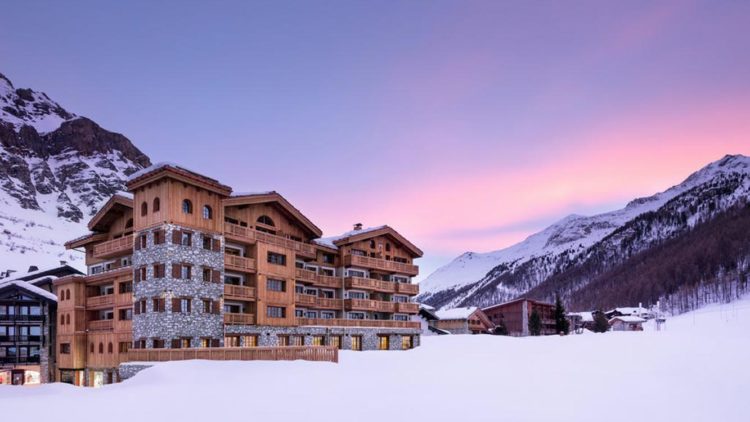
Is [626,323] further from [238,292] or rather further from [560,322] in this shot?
[238,292]

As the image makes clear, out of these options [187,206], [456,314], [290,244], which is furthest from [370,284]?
[456,314]

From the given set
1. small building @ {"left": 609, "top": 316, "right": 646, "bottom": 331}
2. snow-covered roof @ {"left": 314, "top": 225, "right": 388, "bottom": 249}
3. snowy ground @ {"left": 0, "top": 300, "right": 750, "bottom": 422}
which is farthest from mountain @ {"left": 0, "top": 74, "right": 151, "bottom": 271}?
small building @ {"left": 609, "top": 316, "right": 646, "bottom": 331}

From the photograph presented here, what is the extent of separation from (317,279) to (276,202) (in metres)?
9.73

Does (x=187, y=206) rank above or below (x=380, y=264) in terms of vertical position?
above

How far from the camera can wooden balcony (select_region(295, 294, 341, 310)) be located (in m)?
53.3

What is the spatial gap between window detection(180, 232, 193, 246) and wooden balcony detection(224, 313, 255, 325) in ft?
22.0

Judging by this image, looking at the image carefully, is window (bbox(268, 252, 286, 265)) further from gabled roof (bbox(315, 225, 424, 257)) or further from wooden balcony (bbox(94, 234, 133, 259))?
wooden balcony (bbox(94, 234, 133, 259))

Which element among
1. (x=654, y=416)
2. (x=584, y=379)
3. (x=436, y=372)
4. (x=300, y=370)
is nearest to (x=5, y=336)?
(x=300, y=370)

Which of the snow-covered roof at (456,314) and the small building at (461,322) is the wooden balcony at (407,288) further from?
the snow-covered roof at (456,314)

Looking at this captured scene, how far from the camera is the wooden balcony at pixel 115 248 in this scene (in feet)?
149

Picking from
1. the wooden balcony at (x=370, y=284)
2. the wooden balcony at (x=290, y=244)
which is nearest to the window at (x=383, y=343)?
the wooden balcony at (x=370, y=284)

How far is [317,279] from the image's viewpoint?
5728 cm

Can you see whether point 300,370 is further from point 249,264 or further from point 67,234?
point 67,234

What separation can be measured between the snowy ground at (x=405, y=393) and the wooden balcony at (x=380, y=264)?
2276 cm
